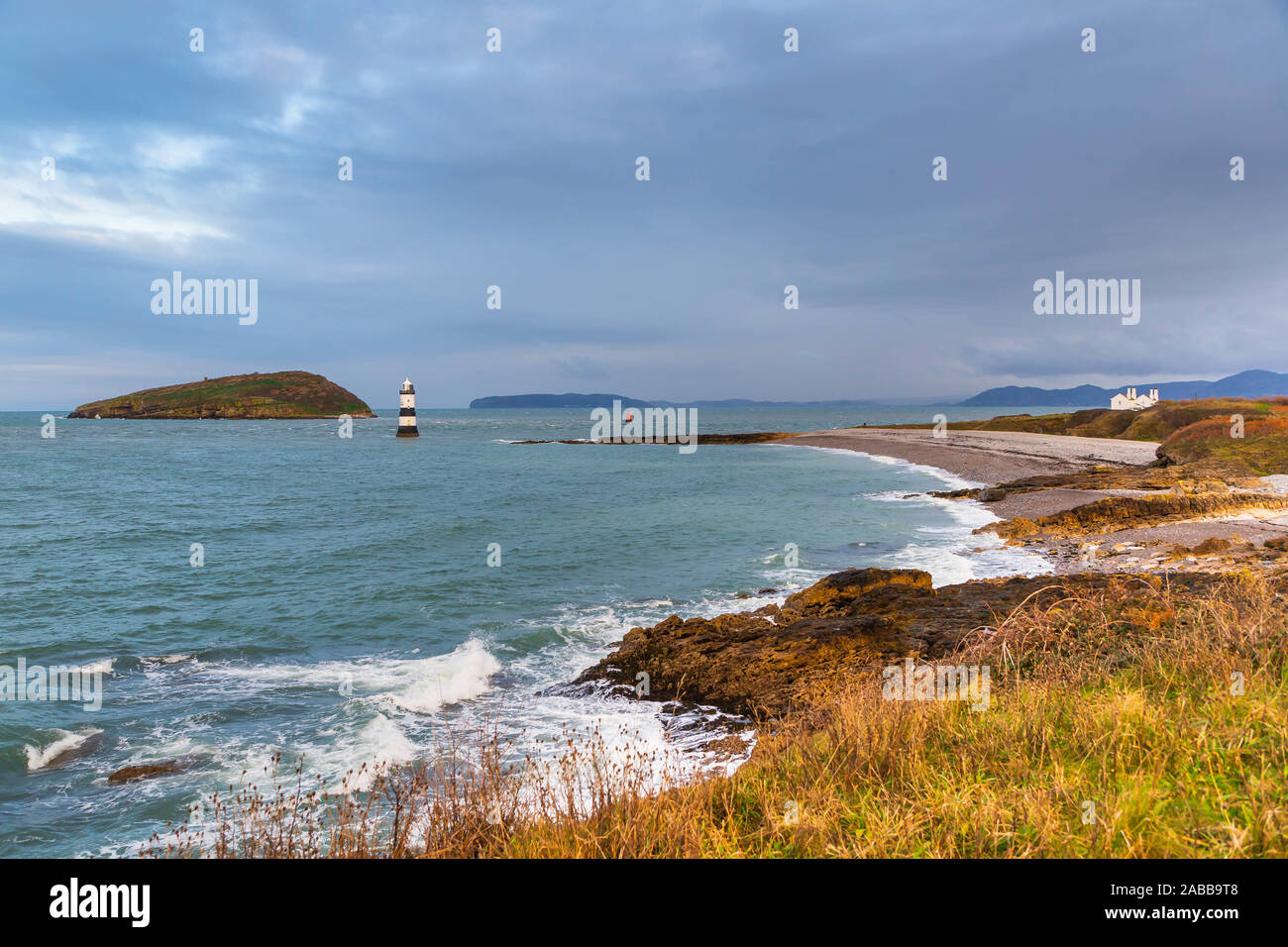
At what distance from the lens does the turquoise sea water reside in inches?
407

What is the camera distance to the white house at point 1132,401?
3182 inches

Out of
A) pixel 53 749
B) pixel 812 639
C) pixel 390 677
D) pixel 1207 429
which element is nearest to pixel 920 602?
pixel 812 639

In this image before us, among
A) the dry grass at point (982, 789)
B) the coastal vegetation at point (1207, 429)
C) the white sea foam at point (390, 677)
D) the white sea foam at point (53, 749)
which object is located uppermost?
the coastal vegetation at point (1207, 429)

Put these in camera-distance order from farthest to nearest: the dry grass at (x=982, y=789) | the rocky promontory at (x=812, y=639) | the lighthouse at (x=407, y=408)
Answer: the lighthouse at (x=407, y=408) < the rocky promontory at (x=812, y=639) < the dry grass at (x=982, y=789)

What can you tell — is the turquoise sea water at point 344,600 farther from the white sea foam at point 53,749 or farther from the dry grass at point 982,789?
the dry grass at point 982,789

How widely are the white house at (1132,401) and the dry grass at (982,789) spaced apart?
295 ft

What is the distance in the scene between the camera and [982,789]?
4605 millimetres

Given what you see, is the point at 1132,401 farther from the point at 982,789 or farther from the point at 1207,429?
the point at 982,789

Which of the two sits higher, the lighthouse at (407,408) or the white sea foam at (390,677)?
the lighthouse at (407,408)

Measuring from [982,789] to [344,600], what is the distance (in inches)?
724

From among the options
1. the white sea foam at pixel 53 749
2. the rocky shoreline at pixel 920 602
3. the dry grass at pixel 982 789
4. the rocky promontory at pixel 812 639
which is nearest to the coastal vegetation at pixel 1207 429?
the rocky shoreline at pixel 920 602

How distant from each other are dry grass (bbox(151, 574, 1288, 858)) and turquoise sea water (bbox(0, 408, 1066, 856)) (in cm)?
363
